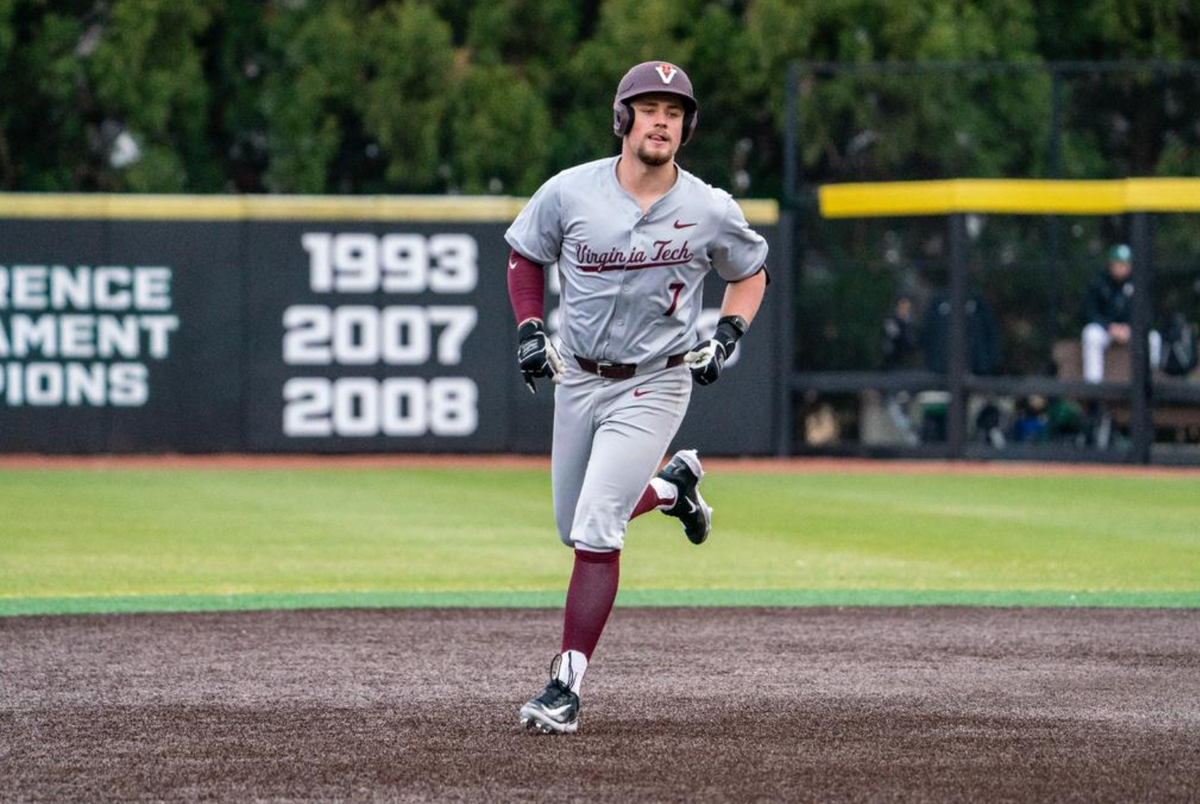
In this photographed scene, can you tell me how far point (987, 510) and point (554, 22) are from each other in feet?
45.8

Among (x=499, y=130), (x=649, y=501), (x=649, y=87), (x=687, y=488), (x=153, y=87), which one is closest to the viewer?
(x=649, y=87)

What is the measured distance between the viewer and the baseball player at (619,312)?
679cm

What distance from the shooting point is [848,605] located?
10141mm

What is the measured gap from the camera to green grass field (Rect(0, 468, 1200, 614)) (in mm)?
10719

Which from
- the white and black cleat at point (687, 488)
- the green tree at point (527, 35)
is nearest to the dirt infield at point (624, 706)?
the white and black cleat at point (687, 488)

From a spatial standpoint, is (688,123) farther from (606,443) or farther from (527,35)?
(527,35)

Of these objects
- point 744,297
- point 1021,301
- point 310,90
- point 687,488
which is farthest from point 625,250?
point 310,90

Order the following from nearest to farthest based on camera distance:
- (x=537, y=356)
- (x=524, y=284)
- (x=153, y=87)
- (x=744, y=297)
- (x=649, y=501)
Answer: (x=537, y=356), (x=524, y=284), (x=744, y=297), (x=649, y=501), (x=153, y=87)

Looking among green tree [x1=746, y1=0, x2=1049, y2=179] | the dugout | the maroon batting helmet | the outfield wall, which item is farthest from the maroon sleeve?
green tree [x1=746, y1=0, x2=1049, y2=179]

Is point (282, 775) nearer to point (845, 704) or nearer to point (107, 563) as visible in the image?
point (845, 704)

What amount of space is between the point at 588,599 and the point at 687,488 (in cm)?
131

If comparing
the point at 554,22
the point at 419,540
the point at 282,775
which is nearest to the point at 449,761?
the point at 282,775

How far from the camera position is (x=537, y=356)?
682 centimetres

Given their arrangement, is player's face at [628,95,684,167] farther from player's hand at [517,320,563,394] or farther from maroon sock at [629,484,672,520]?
maroon sock at [629,484,672,520]
